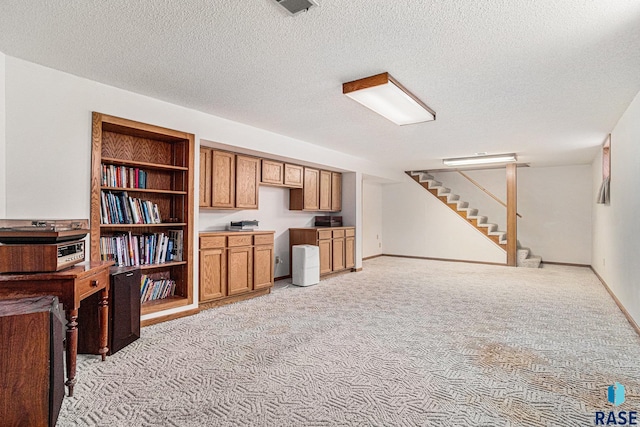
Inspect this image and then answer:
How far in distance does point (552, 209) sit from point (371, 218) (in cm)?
436

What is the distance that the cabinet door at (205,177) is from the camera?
14.5ft

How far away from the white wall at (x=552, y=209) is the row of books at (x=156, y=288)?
8.06 meters

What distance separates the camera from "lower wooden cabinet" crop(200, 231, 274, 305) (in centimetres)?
425

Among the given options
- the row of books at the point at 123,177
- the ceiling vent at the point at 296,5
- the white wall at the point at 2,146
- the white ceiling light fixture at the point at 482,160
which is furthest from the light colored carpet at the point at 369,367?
the white ceiling light fixture at the point at 482,160

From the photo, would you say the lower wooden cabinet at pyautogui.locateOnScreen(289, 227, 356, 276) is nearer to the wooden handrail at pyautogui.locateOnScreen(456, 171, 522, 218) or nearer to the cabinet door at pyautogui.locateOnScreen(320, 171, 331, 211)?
the cabinet door at pyautogui.locateOnScreen(320, 171, 331, 211)

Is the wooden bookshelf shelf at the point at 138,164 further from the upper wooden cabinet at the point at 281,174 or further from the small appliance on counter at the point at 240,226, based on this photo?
the upper wooden cabinet at the point at 281,174

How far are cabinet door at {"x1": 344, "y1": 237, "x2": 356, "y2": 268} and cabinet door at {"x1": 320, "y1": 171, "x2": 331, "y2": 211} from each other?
777 mm

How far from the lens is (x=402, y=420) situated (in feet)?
6.31

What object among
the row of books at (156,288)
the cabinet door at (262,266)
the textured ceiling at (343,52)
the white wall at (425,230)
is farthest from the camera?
the white wall at (425,230)

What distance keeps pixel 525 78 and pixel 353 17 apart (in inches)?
72.7

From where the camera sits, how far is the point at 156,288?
12.8ft

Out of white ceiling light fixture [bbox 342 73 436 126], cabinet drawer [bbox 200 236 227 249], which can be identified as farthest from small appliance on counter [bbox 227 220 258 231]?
white ceiling light fixture [bbox 342 73 436 126]

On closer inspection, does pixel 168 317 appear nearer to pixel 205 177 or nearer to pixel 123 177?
pixel 123 177

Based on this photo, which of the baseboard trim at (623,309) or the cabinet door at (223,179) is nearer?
the baseboard trim at (623,309)
